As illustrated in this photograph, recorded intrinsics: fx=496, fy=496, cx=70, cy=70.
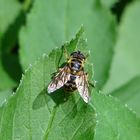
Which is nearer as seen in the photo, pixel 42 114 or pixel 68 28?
pixel 42 114

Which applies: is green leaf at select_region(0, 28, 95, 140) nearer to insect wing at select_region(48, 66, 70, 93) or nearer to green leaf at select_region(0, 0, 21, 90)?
insect wing at select_region(48, 66, 70, 93)

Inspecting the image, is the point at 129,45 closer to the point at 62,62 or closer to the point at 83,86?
the point at 83,86

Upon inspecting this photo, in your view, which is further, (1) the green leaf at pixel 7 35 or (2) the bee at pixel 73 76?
(1) the green leaf at pixel 7 35

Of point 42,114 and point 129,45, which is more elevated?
point 42,114

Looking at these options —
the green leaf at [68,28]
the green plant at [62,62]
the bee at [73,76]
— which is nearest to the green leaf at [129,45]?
the green plant at [62,62]

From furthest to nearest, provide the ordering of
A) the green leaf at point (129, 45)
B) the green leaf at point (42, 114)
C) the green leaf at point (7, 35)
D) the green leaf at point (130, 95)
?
the green leaf at point (129, 45) < the green leaf at point (7, 35) < the green leaf at point (130, 95) < the green leaf at point (42, 114)

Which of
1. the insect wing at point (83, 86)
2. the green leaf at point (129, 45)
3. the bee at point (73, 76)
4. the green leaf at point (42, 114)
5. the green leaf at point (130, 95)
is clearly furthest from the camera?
the green leaf at point (129, 45)

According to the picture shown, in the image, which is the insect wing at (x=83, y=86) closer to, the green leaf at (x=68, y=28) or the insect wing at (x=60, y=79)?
the insect wing at (x=60, y=79)

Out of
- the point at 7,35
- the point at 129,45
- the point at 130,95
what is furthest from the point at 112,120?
the point at 129,45

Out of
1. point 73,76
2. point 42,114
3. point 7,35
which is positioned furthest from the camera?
point 7,35
